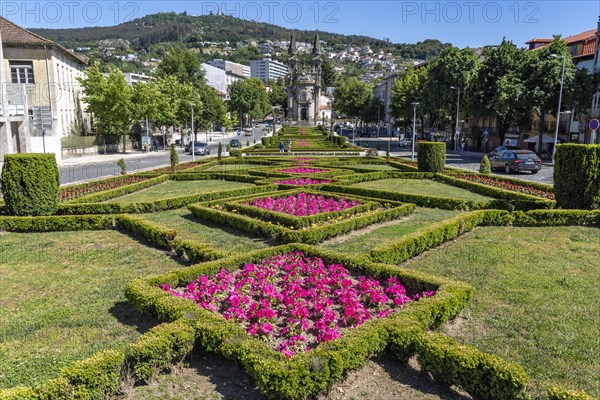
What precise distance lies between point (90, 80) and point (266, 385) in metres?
48.4

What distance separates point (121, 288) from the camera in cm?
905

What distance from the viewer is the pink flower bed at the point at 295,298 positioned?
674 centimetres

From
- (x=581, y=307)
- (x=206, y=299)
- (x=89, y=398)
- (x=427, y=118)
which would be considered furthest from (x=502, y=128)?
(x=89, y=398)

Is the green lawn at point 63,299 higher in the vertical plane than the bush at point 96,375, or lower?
lower

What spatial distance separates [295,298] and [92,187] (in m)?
16.3

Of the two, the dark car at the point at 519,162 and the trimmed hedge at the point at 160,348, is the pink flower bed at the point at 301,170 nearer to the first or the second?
the dark car at the point at 519,162

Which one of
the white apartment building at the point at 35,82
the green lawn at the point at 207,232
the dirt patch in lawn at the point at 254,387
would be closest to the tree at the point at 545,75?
the green lawn at the point at 207,232

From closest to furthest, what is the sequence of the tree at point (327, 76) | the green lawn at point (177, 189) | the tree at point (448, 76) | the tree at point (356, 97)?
the green lawn at point (177, 189) < the tree at point (448, 76) < the tree at point (356, 97) < the tree at point (327, 76)

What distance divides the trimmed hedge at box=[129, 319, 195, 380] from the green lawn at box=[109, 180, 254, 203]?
44.5ft

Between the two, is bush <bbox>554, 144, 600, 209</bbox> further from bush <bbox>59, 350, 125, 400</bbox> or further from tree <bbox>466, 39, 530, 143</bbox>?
tree <bbox>466, 39, 530, 143</bbox>

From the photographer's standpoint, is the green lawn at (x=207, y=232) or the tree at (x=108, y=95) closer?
the green lawn at (x=207, y=232)

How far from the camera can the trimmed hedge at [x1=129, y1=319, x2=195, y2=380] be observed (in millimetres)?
5719

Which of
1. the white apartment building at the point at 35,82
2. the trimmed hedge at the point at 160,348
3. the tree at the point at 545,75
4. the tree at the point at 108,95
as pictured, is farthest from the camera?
the tree at the point at 108,95

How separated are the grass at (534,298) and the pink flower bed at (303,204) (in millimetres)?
4356
